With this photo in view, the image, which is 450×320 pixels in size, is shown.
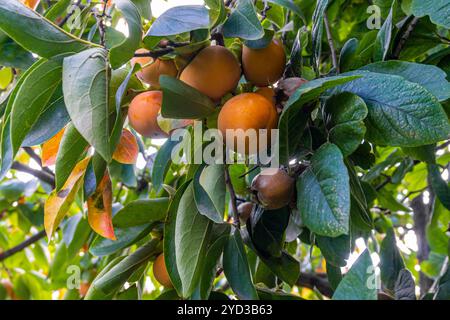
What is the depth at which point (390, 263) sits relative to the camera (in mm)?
1174

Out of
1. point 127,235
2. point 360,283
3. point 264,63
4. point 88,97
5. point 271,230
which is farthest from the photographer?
point 127,235

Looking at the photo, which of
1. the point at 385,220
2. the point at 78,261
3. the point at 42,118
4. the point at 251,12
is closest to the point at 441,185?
the point at 385,220

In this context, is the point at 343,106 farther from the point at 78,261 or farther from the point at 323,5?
the point at 78,261

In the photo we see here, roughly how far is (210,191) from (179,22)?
0.21 m

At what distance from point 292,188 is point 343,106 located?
14 centimetres

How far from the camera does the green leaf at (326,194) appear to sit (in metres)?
0.58

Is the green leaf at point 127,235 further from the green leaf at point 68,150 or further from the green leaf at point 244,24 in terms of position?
the green leaf at point 244,24

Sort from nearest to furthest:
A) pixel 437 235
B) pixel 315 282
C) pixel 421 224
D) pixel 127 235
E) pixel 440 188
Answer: pixel 127 235 → pixel 440 188 → pixel 437 235 → pixel 315 282 → pixel 421 224

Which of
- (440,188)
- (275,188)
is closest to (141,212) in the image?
(275,188)

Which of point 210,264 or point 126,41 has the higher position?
point 126,41

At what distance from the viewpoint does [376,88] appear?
2.19ft

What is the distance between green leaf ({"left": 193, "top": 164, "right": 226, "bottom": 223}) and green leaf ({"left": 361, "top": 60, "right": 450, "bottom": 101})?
0.25 metres

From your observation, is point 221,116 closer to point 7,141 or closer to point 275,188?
point 275,188

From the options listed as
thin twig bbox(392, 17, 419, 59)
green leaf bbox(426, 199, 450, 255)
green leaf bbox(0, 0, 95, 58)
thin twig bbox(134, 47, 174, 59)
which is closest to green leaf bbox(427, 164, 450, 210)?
green leaf bbox(426, 199, 450, 255)
